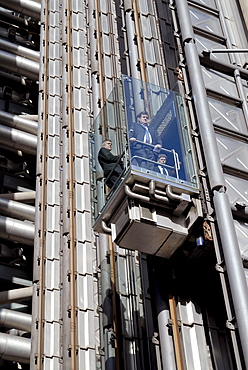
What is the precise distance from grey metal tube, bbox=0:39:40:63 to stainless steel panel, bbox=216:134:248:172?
67.5 feet

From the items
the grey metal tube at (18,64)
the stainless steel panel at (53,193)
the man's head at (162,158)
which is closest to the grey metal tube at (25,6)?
the grey metal tube at (18,64)

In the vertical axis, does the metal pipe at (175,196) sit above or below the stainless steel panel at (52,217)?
below

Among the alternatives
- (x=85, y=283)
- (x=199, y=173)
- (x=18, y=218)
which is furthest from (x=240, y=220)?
(x=18, y=218)

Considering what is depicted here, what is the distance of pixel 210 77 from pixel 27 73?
61.1 feet

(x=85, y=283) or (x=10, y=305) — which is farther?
(x=10, y=305)

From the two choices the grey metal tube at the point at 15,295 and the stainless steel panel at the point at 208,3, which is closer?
the stainless steel panel at the point at 208,3

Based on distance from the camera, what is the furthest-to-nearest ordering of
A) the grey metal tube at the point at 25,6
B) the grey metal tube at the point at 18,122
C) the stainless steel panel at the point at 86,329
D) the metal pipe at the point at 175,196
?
the grey metal tube at the point at 25,6 < the grey metal tube at the point at 18,122 < the stainless steel panel at the point at 86,329 < the metal pipe at the point at 175,196

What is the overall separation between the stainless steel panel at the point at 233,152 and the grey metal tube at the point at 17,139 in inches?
641

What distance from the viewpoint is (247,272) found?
12953mm

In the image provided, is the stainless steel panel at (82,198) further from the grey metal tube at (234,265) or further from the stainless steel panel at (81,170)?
the grey metal tube at (234,265)

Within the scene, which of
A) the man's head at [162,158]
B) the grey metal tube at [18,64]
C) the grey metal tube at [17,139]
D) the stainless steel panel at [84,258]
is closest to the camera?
the man's head at [162,158]

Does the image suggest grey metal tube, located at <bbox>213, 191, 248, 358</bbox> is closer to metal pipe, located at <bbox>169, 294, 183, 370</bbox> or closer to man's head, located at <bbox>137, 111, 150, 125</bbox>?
man's head, located at <bbox>137, 111, 150, 125</bbox>

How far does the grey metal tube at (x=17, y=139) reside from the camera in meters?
30.6

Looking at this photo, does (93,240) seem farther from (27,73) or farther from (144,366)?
(27,73)
